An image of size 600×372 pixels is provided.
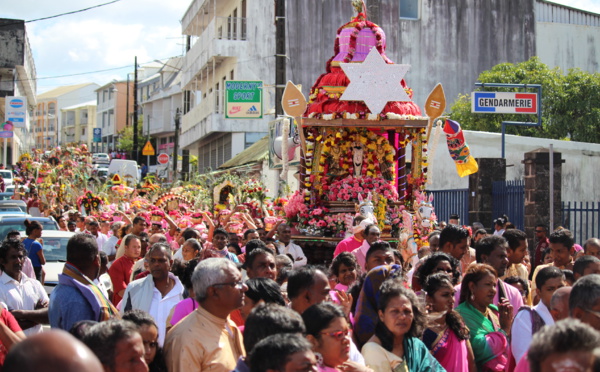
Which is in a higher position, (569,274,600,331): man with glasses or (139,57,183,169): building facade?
(139,57,183,169): building facade

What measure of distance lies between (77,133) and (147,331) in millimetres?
120234

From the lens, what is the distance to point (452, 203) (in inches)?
873

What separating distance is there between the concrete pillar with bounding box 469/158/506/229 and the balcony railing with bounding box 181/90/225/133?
19.6m

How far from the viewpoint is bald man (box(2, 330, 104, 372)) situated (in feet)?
7.34

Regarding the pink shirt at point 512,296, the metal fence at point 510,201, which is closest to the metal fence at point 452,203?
the metal fence at point 510,201

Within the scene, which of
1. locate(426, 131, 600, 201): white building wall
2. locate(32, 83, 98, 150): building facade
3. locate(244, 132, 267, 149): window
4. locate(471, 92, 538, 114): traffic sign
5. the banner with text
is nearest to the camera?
locate(471, 92, 538, 114): traffic sign

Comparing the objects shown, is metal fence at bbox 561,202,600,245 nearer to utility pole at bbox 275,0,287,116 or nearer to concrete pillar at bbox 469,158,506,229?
concrete pillar at bbox 469,158,506,229

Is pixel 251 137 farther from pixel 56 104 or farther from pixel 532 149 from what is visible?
pixel 56 104

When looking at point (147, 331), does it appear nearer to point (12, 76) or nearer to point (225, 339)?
point (225, 339)

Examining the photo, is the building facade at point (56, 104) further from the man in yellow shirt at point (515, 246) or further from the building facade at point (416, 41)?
the man in yellow shirt at point (515, 246)

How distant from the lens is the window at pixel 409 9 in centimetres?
3804

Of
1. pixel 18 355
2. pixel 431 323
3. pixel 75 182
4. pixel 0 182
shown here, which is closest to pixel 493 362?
pixel 431 323

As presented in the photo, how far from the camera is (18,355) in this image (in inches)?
90.8

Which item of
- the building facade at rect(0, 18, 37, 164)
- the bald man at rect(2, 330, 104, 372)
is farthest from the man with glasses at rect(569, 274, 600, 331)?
the building facade at rect(0, 18, 37, 164)
